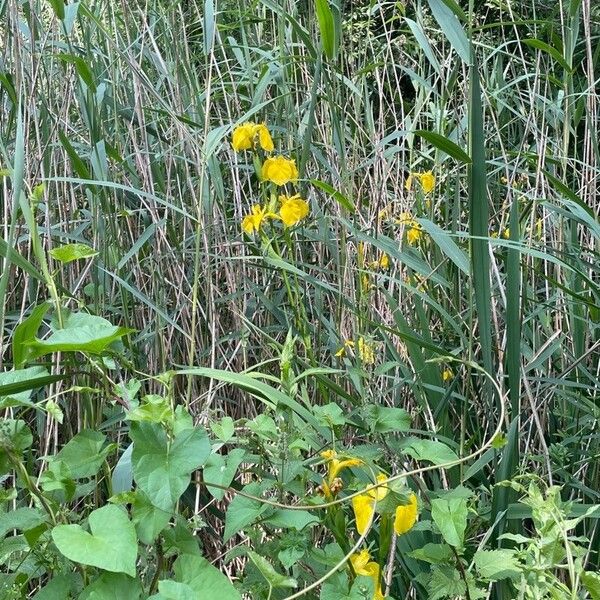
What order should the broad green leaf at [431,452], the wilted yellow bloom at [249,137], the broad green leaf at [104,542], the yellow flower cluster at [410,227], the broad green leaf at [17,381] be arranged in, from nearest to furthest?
the broad green leaf at [104,542] < the broad green leaf at [17,381] < the broad green leaf at [431,452] < the wilted yellow bloom at [249,137] < the yellow flower cluster at [410,227]

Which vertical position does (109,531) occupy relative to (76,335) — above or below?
below

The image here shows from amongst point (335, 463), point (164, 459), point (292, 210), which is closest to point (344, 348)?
point (292, 210)

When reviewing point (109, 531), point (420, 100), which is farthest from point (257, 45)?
point (109, 531)

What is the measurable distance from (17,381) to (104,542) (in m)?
0.19

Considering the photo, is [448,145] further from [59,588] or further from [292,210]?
[59,588]

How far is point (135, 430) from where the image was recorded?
0.74 metres

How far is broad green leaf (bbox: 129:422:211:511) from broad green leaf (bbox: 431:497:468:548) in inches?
9.8

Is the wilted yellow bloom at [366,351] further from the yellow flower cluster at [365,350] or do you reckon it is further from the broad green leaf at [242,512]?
the broad green leaf at [242,512]

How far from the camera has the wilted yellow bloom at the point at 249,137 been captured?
1.21 m

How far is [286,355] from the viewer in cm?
88

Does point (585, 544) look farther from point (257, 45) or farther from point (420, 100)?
point (257, 45)

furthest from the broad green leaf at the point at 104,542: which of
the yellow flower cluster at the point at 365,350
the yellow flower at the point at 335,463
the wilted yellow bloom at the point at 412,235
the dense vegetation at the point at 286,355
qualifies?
the wilted yellow bloom at the point at 412,235

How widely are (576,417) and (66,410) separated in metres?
0.82

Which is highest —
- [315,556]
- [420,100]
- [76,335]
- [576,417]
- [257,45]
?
[257,45]
